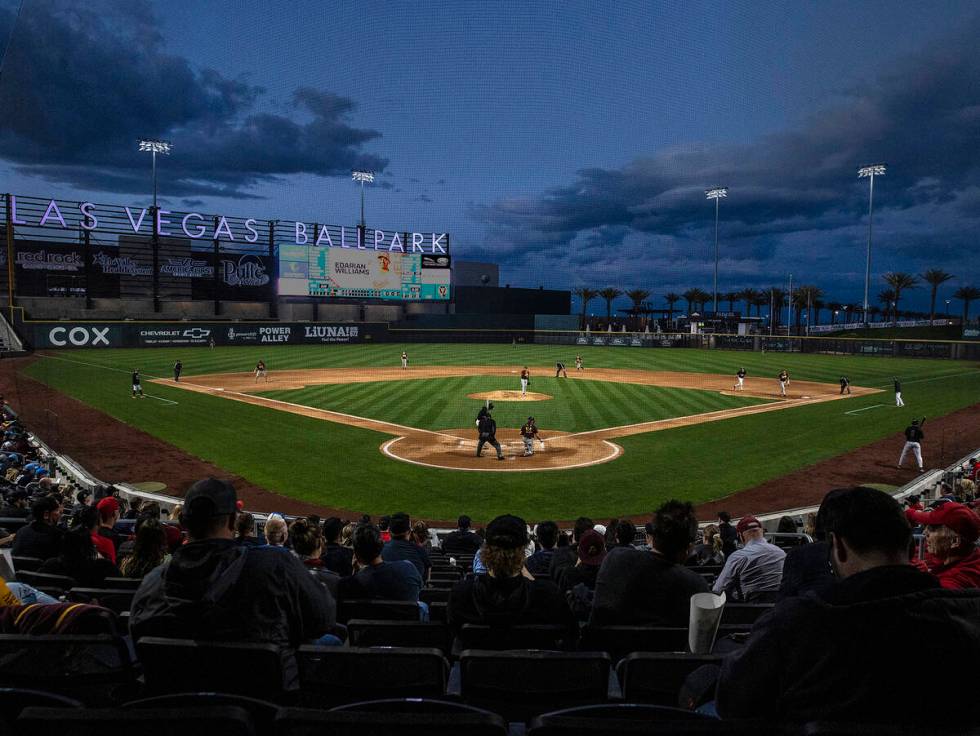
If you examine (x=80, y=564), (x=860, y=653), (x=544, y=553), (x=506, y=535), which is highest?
(x=860, y=653)

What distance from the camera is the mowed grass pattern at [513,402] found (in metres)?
24.8

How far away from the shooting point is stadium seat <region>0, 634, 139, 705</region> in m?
2.95

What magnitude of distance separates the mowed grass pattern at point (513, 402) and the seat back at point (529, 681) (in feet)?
65.4

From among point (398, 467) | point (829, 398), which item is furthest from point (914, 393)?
point (398, 467)

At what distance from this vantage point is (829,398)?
3181 cm

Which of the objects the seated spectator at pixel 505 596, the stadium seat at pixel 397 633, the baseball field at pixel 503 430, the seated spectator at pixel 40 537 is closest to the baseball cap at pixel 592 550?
the seated spectator at pixel 505 596

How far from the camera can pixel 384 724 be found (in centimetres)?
187

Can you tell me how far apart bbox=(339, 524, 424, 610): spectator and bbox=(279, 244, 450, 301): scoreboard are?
6994cm

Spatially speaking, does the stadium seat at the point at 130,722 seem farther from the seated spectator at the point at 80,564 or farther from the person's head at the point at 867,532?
the seated spectator at the point at 80,564

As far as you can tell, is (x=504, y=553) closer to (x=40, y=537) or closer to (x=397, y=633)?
(x=397, y=633)

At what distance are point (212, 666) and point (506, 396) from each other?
1104 inches

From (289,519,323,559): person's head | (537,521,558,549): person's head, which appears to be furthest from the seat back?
Answer: (537,521,558,549): person's head

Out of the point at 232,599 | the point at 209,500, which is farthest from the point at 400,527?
the point at 232,599

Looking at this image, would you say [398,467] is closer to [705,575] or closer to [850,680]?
[705,575]
